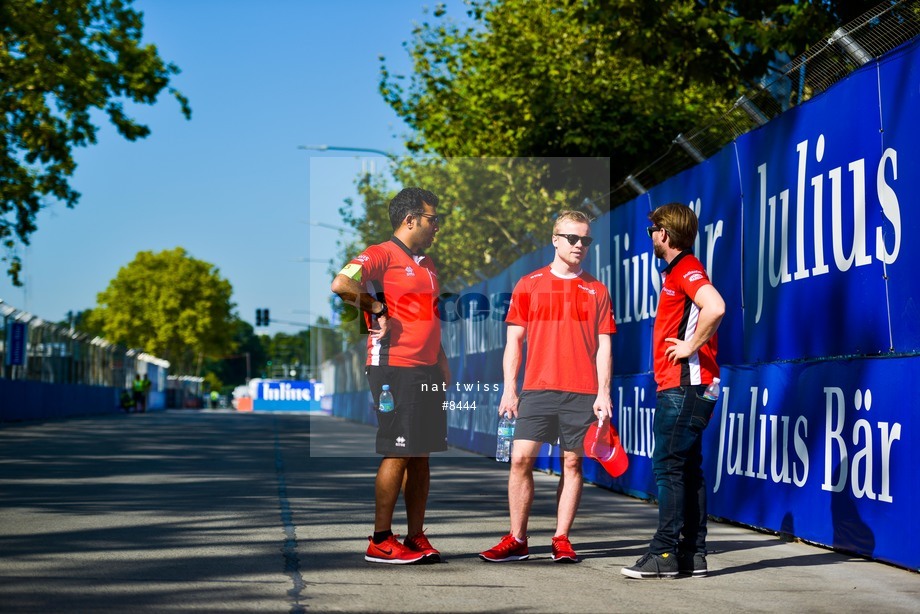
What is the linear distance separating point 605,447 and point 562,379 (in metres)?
0.42

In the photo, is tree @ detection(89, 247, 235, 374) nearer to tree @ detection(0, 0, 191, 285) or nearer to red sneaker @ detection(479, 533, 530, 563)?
tree @ detection(0, 0, 191, 285)

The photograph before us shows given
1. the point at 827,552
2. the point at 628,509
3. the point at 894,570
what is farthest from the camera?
the point at 628,509

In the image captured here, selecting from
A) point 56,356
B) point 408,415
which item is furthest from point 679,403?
point 56,356

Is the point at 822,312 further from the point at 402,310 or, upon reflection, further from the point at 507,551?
the point at 402,310

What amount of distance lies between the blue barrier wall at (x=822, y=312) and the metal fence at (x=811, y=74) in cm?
15

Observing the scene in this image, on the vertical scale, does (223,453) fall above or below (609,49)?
below

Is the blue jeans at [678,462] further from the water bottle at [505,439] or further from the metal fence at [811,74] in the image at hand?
the metal fence at [811,74]

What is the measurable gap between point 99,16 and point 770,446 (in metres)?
23.2

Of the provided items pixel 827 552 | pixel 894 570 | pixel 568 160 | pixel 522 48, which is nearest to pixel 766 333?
pixel 827 552

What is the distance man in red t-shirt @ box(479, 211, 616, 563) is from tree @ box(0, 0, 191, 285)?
21133 mm

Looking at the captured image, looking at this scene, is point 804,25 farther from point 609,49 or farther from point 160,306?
point 160,306

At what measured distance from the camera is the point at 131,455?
17.6 metres

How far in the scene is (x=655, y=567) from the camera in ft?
22.0

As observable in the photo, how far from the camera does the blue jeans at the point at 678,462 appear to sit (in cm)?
669
